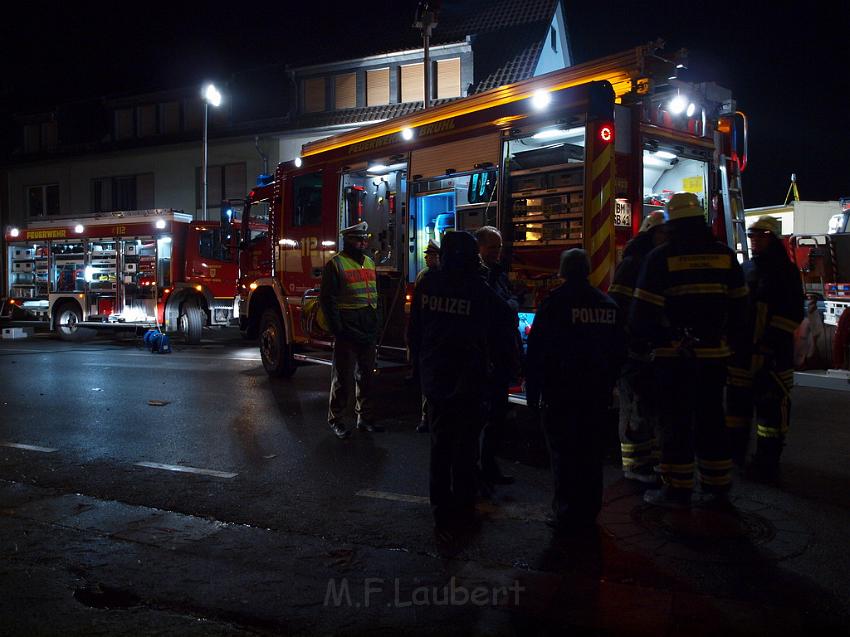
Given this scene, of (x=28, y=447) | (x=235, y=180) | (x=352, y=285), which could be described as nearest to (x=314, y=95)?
(x=235, y=180)

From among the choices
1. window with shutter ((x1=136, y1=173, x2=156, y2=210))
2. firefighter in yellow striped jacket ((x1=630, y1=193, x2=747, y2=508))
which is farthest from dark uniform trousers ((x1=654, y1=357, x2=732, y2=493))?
window with shutter ((x1=136, y1=173, x2=156, y2=210))

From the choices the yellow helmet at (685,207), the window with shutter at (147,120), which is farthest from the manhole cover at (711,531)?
the window with shutter at (147,120)

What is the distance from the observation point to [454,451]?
14.9ft

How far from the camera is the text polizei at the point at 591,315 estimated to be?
4168 millimetres

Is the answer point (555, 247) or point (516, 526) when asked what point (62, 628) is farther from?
point (555, 247)

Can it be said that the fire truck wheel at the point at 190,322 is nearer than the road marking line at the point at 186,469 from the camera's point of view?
No

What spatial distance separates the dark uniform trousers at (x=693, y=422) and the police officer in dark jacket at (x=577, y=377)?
520mm

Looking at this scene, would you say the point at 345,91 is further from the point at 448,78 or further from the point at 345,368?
the point at 345,368

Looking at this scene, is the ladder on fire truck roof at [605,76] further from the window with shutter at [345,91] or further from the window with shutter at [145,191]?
the window with shutter at [145,191]

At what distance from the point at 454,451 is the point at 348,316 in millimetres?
2646

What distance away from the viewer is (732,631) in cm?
309

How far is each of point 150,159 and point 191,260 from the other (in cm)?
1410

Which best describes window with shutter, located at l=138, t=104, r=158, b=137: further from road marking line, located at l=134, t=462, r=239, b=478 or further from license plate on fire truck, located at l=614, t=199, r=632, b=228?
license plate on fire truck, located at l=614, t=199, r=632, b=228

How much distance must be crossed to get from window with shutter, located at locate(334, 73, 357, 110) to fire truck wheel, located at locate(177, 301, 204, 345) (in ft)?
37.4
